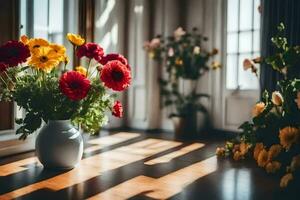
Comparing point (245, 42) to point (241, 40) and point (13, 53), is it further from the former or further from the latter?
point (13, 53)

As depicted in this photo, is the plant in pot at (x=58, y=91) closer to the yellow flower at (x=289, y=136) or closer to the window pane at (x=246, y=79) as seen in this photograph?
the yellow flower at (x=289, y=136)

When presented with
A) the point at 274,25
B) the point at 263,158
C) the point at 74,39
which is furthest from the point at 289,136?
the point at 274,25

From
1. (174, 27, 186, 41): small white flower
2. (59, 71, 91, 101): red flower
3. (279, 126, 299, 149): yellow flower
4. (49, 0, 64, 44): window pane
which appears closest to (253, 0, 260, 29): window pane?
(174, 27, 186, 41): small white flower

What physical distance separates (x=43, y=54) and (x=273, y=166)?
1.60 meters

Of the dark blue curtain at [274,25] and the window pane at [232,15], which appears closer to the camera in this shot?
the dark blue curtain at [274,25]

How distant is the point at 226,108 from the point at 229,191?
245 centimetres

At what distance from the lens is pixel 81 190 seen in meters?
2.20

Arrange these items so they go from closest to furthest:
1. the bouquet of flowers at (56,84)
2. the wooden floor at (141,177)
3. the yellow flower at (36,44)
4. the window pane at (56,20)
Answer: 1. the wooden floor at (141,177)
2. the bouquet of flowers at (56,84)
3. the yellow flower at (36,44)
4. the window pane at (56,20)

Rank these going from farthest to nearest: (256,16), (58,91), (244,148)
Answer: (256,16) → (244,148) → (58,91)

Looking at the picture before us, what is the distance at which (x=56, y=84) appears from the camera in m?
2.46

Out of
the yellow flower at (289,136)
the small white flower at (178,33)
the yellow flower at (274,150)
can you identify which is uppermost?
the small white flower at (178,33)

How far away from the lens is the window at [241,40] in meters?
4.41

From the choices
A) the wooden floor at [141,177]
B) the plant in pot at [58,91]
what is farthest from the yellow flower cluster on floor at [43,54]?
the wooden floor at [141,177]

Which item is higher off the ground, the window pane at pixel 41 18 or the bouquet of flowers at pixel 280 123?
the window pane at pixel 41 18
